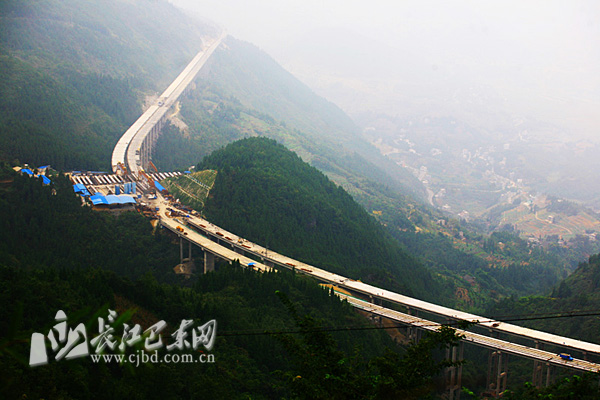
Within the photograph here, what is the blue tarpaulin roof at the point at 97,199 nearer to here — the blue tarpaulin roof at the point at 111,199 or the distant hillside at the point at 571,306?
the blue tarpaulin roof at the point at 111,199

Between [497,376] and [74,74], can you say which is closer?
[497,376]

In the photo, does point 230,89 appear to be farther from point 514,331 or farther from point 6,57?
point 514,331

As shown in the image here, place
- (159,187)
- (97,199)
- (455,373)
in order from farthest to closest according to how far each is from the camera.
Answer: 1. (159,187)
2. (97,199)
3. (455,373)

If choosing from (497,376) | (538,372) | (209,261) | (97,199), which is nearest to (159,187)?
(97,199)

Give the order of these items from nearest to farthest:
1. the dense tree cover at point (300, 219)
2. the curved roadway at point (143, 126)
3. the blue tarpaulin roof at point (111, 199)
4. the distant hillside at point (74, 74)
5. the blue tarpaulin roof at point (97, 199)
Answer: the blue tarpaulin roof at point (97, 199), the blue tarpaulin roof at point (111, 199), the dense tree cover at point (300, 219), the distant hillside at point (74, 74), the curved roadway at point (143, 126)

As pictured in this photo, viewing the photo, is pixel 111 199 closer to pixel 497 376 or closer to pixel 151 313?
pixel 151 313

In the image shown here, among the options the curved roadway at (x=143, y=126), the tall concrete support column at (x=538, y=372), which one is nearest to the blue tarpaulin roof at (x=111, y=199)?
the curved roadway at (x=143, y=126)

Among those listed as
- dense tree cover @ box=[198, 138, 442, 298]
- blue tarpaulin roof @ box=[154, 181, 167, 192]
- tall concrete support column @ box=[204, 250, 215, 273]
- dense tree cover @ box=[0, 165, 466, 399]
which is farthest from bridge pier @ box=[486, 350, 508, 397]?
blue tarpaulin roof @ box=[154, 181, 167, 192]
